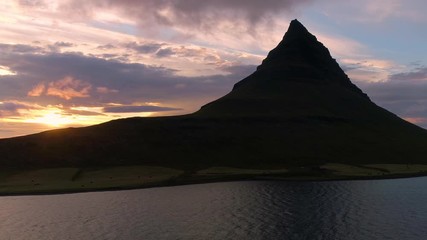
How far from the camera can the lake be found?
64.0 m

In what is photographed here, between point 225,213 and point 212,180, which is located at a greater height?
point 212,180

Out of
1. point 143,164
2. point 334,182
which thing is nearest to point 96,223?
point 334,182

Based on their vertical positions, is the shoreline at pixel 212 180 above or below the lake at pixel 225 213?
above

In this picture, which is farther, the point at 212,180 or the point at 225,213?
the point at 212,180

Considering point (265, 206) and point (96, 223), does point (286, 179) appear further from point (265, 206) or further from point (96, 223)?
point (96, 223)

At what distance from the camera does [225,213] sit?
78.1 meters

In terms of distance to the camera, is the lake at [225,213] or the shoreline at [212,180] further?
the shoreline at [212,180]

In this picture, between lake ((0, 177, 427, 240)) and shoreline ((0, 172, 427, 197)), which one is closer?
lake ((0, 177, 427, 240))

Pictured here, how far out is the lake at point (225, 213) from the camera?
210 feet

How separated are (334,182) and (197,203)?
55.0 metres

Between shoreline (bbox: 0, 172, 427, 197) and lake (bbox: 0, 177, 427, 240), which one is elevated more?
shoreline (bbox: 0, 172, 427, 197)

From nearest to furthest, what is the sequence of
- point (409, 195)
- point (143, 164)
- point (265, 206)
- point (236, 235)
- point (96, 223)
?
point (236, 235)
point (96, 223)
point (265, 206)
point (409, 195)
point (143, 164)

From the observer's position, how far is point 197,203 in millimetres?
90500

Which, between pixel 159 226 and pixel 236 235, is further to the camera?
pixel 159 226
